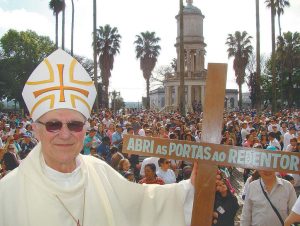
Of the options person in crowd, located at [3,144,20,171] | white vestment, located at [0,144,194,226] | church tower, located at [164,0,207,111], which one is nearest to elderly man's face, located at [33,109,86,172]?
white vestment, located at [0,144,194,226]

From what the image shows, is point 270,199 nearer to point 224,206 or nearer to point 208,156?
point 224,206

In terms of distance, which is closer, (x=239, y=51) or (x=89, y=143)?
(x=89, y=143)

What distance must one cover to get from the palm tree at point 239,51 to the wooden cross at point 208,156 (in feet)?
141

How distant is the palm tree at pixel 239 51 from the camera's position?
45125 millimetres

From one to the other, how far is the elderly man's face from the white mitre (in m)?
0.05

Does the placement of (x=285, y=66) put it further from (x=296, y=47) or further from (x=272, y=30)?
(x=272, y=30)

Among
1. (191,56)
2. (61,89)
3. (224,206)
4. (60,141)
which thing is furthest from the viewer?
(191,56)

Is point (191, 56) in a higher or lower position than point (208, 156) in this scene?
higher

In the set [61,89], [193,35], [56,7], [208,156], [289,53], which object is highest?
[56,7]

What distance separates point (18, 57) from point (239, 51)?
26.1 meters

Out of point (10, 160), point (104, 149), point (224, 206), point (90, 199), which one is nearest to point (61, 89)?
point (90, 199)

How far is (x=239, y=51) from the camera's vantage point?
4525 centimetres

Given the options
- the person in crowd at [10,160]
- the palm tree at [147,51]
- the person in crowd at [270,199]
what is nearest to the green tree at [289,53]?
the palm tree at [147,51]

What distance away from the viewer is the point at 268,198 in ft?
14.2
